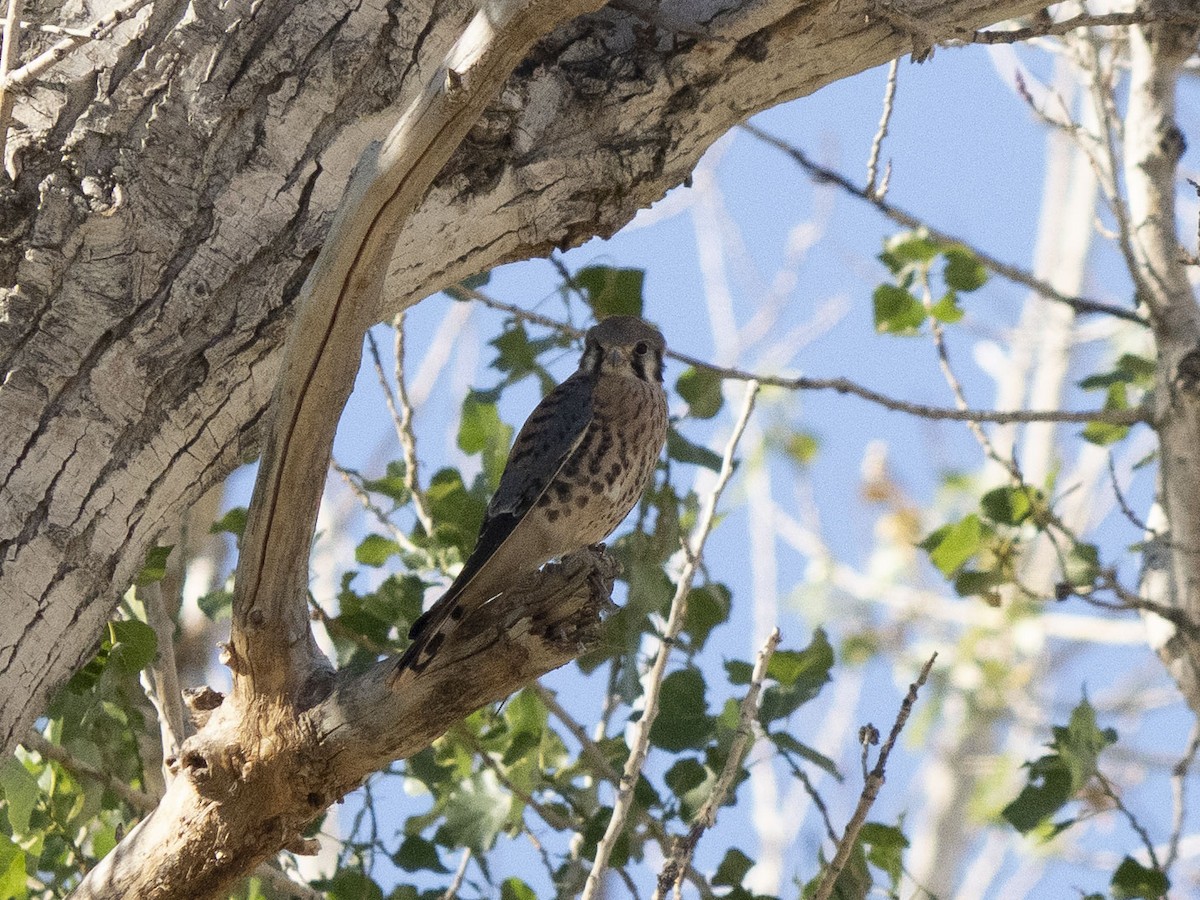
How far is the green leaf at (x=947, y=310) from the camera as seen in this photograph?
11.4 feet

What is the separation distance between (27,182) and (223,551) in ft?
11.8

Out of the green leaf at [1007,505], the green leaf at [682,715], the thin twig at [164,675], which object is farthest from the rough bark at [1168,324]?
the thin twig at [164,675]

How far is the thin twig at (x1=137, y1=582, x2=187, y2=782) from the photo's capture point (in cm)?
246

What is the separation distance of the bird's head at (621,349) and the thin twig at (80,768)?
4.67 ft

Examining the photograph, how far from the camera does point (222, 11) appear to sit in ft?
7.08

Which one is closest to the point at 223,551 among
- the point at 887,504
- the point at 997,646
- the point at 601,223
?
the point at 601,223

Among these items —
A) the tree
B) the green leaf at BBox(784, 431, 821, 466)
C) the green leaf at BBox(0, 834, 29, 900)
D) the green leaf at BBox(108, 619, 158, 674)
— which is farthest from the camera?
the green leaf at BBox(784, 431, 821, 466)

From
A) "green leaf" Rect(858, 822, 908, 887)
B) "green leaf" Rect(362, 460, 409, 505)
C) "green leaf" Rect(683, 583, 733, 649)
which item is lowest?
"green leaf" Rect(858, 822, 908, 887)

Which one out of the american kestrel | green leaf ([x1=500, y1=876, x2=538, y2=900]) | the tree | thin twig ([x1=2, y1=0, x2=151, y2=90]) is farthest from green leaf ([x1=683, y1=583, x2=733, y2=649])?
thin twig ([x1=2, y1=0, x2=151, y2=90])

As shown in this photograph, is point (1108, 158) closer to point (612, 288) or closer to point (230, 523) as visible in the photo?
point (612, 288)

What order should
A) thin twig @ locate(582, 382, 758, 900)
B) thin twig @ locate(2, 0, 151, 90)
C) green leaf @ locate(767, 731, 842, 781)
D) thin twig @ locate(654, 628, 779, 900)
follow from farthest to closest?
green leaf @ locate(767, 731, 842, 781) → thin twig @ locate(582, 382, 758, 900) → thin twig @ locate(654, 628, 779, 900) → thin twig @ locate(2, 0, 151, 90)

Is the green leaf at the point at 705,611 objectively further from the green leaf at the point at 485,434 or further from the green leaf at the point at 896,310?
the green leaf at the point at 896,310

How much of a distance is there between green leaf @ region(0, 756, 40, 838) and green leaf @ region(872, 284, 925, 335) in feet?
7.10

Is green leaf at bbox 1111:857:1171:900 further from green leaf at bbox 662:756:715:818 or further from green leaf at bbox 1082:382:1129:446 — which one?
green leaf at bbox 1082:382:1129:446
